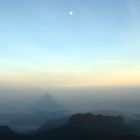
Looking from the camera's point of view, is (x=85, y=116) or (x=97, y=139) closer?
(x=97, y=139)

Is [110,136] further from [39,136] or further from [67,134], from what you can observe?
[39,136]

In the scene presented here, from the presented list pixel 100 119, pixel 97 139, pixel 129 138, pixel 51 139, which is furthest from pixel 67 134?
pixel 100 119

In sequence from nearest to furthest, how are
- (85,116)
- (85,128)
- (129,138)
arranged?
(129,138) < (85,128) < (85,116)

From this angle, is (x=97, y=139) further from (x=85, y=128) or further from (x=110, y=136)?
(x=85, y=128)

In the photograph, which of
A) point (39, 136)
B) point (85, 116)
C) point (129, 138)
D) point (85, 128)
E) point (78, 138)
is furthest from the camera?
point (85, 116)

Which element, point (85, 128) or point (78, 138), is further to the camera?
point (85, 128)

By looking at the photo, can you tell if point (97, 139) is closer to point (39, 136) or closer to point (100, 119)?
point (39, 136)

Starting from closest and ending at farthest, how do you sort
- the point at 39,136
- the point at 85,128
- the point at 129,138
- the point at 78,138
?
the point at 129,138
the point at 78,138
the point at 39,136
the point at 85,128
